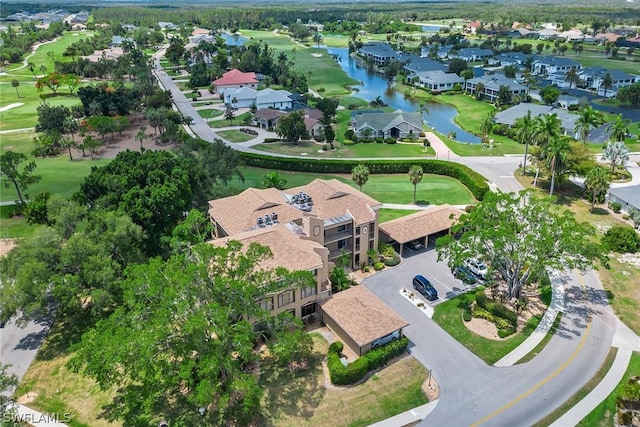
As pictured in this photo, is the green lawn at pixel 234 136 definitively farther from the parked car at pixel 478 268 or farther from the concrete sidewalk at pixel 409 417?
the concrete sidewalk at pixel 409 417

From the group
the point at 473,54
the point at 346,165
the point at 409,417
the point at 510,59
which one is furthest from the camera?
the point at 473,54

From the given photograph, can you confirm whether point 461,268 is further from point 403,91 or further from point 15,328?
point 403,91

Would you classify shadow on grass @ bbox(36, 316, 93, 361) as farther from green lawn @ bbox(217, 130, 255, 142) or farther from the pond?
the pond

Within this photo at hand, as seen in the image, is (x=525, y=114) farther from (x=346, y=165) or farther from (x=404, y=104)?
(x=346, y=165)

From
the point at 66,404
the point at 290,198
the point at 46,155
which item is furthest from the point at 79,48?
the point at 66,404

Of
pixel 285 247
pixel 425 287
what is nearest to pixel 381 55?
pixel 425 287

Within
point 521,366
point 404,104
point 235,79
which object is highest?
point 235,79

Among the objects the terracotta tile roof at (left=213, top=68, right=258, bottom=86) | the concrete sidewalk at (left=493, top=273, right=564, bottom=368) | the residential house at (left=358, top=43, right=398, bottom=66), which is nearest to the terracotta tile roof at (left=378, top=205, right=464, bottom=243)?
the concrete sidewalk at (left=493, top=273, right=564, bottom=368)

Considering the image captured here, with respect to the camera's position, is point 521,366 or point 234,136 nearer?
point 521,366
